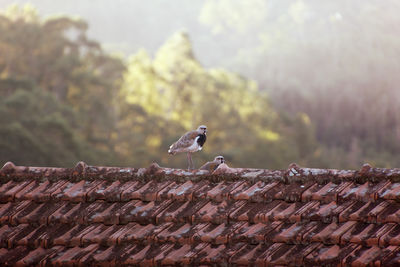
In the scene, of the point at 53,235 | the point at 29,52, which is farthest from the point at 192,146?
the point at 29,52

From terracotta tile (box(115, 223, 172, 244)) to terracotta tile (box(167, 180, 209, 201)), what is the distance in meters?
0.27

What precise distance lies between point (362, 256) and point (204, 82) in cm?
5633

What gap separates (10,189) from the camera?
586 centimetres

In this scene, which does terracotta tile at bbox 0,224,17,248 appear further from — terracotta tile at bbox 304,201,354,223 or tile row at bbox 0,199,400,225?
terracotta tile at bbox 304,201,354,223

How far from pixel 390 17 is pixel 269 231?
2654 inches

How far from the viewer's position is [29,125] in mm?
42500

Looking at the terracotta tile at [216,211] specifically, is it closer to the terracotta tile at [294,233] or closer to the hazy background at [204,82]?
the terracotta tile at [294,233]

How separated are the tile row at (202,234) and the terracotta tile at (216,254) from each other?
45 mm

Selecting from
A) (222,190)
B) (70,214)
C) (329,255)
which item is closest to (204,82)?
(70,214)

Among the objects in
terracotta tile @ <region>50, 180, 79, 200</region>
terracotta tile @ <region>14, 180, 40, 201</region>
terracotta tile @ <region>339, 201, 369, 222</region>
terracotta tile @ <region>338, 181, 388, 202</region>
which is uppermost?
terracotta tile @ <region>14, 180, 40, 201</region>

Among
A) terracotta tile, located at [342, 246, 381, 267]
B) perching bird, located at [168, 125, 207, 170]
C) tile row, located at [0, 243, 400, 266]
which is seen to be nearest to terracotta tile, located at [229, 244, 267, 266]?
tile row, located at [0, 243, 400, 266]

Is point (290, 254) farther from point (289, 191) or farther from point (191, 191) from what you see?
point (191, 191)

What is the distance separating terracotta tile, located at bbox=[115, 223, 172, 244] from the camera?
5.05 m

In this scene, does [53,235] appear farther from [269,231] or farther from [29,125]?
[29,125]
